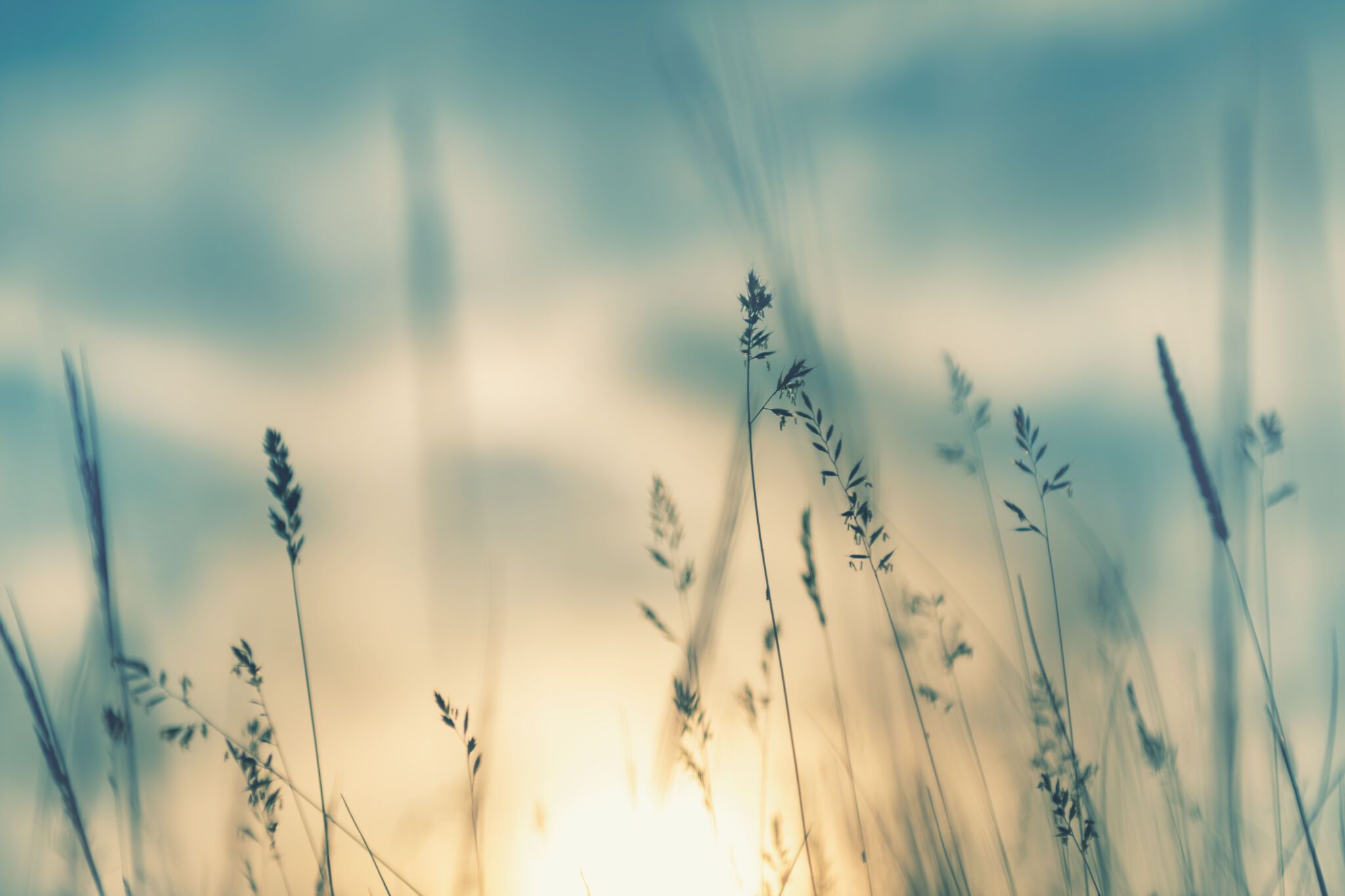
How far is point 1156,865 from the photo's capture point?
2.01m

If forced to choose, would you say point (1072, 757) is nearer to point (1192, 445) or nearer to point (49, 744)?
point (1192, 445)

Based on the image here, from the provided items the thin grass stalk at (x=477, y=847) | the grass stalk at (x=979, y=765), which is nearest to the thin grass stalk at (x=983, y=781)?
the grass stalk at (x=979, y=765)

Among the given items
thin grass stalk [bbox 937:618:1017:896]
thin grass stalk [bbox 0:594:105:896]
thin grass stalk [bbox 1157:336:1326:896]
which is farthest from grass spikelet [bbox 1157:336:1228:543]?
thin grass stalk [bbox 0:594:105:896]

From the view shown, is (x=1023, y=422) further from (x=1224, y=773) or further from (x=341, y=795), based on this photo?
(x=341, y=795)

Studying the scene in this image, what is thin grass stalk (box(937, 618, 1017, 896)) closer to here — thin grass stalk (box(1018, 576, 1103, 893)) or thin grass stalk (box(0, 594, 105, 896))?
thin grass stalk (box(1018, 576, 1103, 893))

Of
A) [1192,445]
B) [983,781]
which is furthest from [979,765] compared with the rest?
[1192,445]

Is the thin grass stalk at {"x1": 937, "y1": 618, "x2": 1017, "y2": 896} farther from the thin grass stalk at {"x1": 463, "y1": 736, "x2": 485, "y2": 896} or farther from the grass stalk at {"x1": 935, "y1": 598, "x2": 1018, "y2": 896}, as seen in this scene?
the thin grass stalk at {"x1": 463, "y1": 736, "x2": 485, "y2": 896}

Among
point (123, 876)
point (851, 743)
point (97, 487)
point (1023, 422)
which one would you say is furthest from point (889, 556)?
point (123, 876)

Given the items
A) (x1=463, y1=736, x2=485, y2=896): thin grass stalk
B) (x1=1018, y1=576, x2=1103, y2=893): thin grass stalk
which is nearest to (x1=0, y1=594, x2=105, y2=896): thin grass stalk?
(x1=463, y1=736, x2=485, y2=896): thin grass stalk

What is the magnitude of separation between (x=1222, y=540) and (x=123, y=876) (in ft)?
7.91

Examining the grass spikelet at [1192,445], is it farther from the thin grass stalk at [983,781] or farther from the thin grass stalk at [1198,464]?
the thin grass stalk at [983,781]

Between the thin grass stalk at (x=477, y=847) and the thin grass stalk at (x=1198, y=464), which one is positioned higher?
the thin grass stalk at (x=1198, y=464)

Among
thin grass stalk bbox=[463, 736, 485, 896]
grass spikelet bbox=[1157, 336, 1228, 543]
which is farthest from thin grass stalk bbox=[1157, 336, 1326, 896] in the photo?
thin grass stalk bbox=[463, 736, 485, 896]

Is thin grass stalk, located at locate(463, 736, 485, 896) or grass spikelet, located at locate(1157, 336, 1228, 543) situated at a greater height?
grass spikelet, located at locate(1157, 336, 1228, 543)
